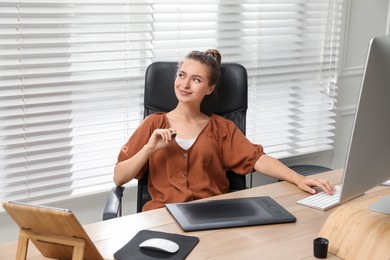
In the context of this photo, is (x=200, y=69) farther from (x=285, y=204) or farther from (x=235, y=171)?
(x=285, y=204)

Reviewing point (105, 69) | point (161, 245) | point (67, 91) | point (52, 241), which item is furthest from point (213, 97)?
point (52, 241)

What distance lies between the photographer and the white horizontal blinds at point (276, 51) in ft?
10.1

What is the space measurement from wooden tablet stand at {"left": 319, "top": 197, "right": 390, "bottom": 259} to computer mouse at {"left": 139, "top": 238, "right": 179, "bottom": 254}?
0.45 metres

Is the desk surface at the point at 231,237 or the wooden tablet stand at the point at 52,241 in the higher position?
the wooden tablet stand at the point at 52,241

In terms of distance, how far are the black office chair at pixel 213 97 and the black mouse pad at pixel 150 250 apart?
0.74 m

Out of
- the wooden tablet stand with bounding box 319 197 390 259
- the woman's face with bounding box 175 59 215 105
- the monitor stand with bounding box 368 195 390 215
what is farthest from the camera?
the woman's face with bounding box 175 59 215 105

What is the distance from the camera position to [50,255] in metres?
1.55

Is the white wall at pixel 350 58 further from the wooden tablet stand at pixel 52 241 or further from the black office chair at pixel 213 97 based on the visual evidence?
the wooden tablet stand at pixel 52 241

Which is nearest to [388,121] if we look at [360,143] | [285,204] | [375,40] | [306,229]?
[360,143]

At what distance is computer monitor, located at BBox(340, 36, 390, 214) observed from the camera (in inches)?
55.5

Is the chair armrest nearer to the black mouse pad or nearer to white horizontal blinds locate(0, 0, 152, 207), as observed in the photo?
the black mouse pad

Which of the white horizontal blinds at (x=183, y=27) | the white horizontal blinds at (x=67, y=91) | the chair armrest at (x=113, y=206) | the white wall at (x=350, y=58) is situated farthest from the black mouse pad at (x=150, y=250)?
the white wall at (x=350, y=58)

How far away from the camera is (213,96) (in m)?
2.58

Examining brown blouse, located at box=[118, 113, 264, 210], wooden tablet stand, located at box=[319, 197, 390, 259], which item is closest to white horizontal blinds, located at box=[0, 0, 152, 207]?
brown blouse, located at box=[118, 113, 264, 210]
